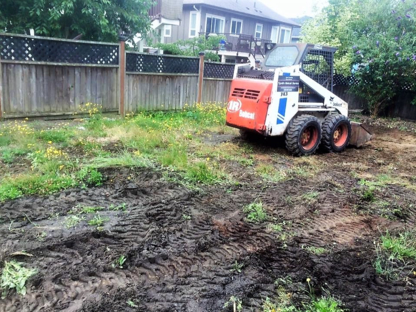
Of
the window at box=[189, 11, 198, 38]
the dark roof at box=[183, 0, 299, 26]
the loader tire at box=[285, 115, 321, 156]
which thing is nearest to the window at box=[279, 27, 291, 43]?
the dark roof at box=[183, 0, 299, 26]

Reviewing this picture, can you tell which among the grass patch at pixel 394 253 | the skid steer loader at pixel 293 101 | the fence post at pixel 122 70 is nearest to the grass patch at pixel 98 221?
the grass patch at pixel 394 253

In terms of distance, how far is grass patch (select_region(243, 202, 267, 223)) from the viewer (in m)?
4.14

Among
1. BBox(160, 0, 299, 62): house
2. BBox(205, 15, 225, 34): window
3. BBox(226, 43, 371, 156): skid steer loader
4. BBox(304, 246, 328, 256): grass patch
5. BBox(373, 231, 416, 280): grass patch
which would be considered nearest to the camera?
BBox(373, 231, 416, 280): grass patch

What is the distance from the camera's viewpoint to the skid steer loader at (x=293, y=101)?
6492 millimetres

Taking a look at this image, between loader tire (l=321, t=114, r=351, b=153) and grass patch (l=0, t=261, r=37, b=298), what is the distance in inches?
231

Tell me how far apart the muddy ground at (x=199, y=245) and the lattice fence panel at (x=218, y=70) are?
262 inches

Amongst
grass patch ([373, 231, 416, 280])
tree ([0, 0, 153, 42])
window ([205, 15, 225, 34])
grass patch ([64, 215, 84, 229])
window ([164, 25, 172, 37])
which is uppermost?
window ([205, 15, 225, 34])

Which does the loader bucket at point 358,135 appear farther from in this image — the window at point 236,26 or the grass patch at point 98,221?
the window at point 236,26

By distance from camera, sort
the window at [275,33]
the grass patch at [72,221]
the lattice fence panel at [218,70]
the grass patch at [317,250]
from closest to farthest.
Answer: the grass patch at [317,250] < the grass patch at [72,221] < the lattice fence panel at [218,70] < the window at [275,33]

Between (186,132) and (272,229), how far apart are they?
185 inches

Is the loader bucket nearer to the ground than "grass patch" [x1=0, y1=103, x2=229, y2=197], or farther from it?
farther from it

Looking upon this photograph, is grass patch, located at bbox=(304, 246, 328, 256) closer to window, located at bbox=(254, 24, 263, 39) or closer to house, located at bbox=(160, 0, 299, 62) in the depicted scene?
house, located at bbox=(160, 0, 299, 62)

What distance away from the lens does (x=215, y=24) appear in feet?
83.9

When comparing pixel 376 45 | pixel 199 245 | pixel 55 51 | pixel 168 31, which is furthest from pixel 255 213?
pixel 168 31
